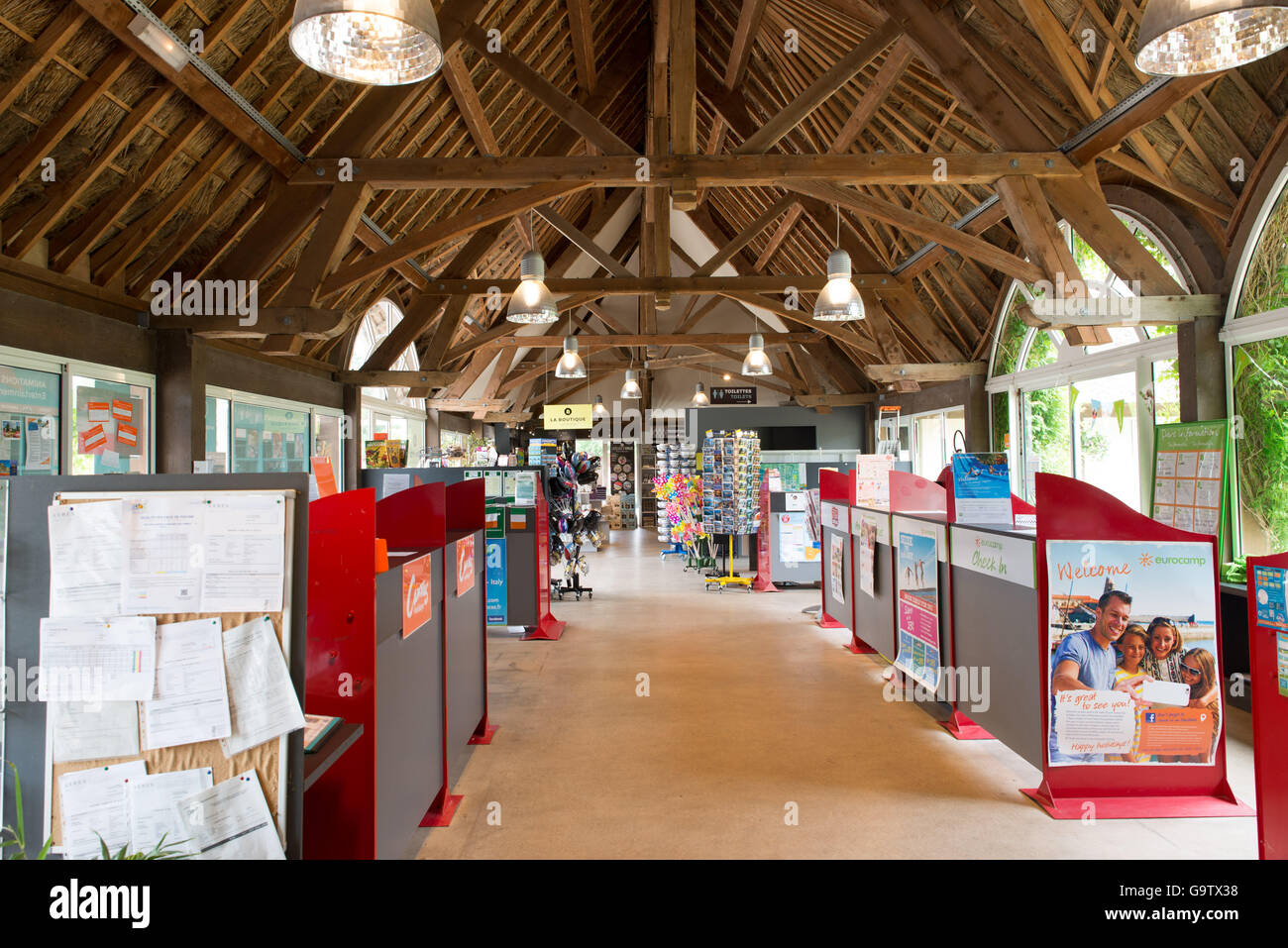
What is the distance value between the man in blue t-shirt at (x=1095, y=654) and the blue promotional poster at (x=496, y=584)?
17.1 ft

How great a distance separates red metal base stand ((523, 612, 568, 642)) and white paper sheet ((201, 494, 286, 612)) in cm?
564

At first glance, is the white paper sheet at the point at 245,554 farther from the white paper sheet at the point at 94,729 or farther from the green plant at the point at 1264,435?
the green plant at the point at 1264,435

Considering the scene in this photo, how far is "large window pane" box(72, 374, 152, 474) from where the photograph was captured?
5.86 metres

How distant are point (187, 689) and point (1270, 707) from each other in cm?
319

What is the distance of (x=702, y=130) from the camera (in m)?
12.5

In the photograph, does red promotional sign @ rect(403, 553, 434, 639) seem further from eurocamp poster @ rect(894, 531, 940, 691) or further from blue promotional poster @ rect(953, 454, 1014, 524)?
eurocamp poster @ rect(894, 531, 940, 691)

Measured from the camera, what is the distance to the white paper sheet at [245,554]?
5.69 ft

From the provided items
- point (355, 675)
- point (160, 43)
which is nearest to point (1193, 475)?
point (355, 675)

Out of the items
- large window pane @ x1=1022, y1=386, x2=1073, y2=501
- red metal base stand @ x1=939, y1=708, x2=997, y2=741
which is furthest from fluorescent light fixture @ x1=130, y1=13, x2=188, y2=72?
large window pane @ x1=1022, y1=386, x2=1073, y2=501

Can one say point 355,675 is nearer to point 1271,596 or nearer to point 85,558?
point 85,558
